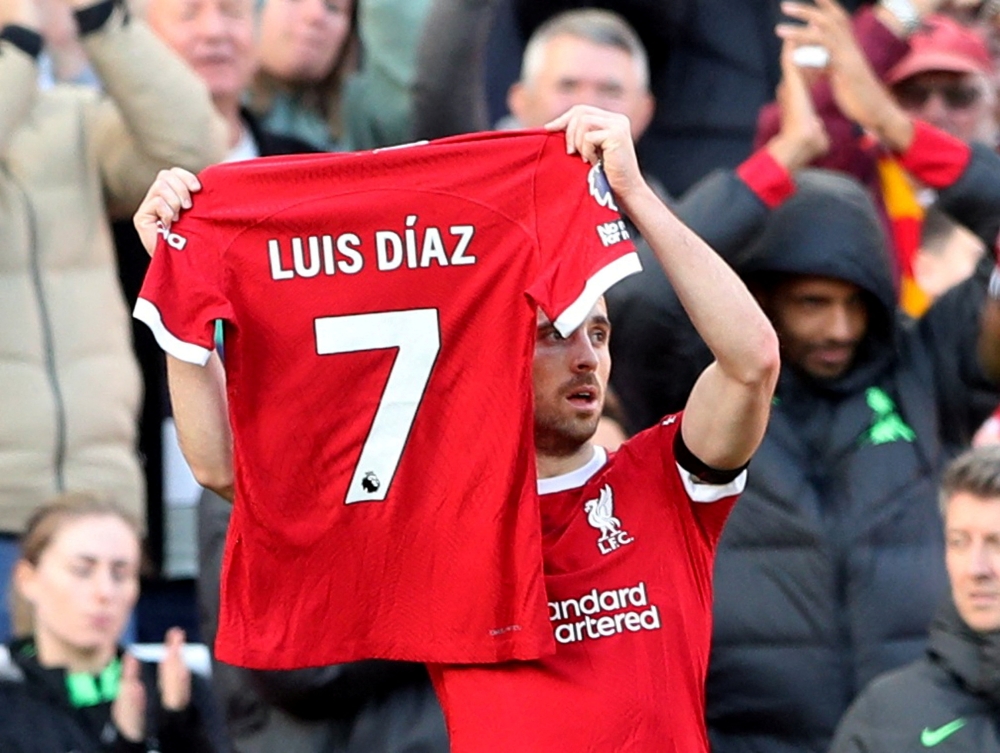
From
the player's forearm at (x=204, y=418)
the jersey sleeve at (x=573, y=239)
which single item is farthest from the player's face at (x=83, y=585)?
the jersey sleeve at (x=573, y=239)

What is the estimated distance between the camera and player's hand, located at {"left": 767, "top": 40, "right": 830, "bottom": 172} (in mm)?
5324

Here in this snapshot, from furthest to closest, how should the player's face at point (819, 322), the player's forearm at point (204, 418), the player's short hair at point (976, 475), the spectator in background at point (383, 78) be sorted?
the spectator in background at point (383, 78) → the player's face at point (819, 322) → the player's short hair at point (976, 475) → the player's forearm at point (204, 418)

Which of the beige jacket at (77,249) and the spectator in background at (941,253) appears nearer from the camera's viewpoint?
the beige jacket at (77,249)

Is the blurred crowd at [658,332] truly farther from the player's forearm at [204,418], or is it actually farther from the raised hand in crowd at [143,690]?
the player's forearm at [204,418]

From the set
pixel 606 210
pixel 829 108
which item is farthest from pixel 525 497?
pixel 829 108

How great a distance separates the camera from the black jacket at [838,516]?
193 inches

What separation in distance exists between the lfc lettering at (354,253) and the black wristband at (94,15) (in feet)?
6.68

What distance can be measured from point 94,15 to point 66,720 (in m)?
1.85

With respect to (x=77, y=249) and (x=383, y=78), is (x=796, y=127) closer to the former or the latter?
(x=383, y=78)

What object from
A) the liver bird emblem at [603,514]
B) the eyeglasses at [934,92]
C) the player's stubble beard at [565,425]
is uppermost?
the eyeglasses at [934,92]

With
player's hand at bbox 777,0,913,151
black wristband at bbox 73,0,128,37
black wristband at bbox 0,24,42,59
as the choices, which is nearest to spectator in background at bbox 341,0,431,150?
black wristband at bbox 73,0,128,37

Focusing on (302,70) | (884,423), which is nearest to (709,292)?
(884,423)

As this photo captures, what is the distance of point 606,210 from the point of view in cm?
359

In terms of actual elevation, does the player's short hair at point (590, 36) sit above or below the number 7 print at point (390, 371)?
above
